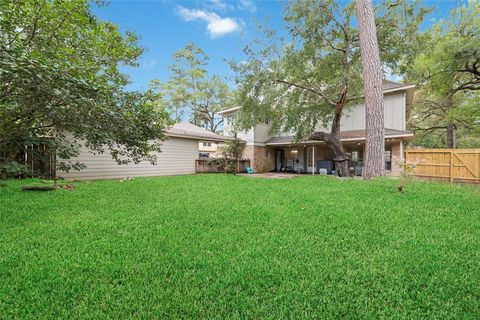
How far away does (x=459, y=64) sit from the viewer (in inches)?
469

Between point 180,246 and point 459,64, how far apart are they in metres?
16.2

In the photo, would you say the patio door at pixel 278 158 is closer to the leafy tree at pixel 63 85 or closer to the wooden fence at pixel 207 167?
the wooden fence at pixel 207 167

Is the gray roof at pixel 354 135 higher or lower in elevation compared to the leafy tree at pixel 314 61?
lower

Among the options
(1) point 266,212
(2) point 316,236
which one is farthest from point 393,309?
(1) point 266,212

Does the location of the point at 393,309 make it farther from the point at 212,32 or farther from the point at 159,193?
the point at 212,32

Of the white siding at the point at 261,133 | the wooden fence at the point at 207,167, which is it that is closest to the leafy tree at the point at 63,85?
the wooden fence at the point at 207,167

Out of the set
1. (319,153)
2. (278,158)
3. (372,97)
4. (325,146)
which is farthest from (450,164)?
(278,158)

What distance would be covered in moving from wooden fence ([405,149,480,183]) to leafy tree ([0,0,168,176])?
9.90 m

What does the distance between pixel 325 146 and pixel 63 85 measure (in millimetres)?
16458

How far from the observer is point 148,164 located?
40.0 ft

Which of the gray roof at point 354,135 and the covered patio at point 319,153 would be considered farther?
the covered patio at point 319,153

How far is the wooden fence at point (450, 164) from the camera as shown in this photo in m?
Answer: 8.77

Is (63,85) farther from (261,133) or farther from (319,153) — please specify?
(319,153)

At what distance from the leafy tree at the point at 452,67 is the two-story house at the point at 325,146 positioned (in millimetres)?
1887
